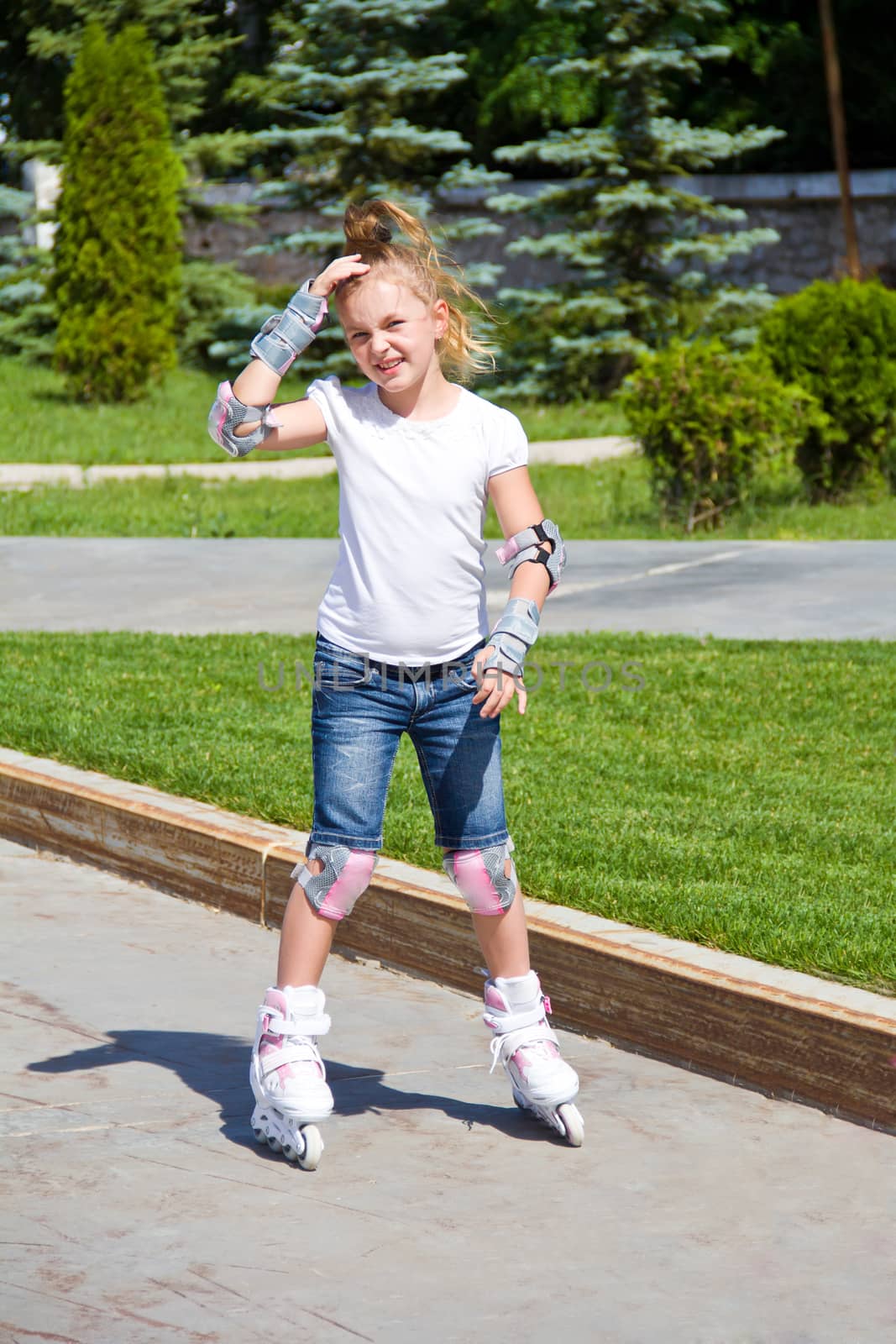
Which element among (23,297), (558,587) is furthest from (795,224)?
(558,587)

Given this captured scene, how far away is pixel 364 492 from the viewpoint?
3658 millimetres

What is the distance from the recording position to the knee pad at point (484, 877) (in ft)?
12.2

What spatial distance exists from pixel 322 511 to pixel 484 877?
10.9 metres

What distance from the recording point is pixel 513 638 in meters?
3.55

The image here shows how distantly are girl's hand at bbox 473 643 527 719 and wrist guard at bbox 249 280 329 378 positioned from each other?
0.70m

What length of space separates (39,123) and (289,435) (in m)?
27.1

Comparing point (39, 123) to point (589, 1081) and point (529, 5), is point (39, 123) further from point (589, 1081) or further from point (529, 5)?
point (589, 1081)

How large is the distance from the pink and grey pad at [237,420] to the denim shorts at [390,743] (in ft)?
1.37

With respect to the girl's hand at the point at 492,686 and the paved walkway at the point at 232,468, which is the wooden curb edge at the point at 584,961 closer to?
the girl's hand at the point at 492,686

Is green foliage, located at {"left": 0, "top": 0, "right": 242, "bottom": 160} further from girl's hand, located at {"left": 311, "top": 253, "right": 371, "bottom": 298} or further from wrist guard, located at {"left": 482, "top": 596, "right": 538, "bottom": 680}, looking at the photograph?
wrist guard, located at {"left": 482, "top": 596, "right": 538, "bottom": 680}

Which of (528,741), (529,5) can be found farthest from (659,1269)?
(529,5)

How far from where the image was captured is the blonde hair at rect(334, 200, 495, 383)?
12.0ft

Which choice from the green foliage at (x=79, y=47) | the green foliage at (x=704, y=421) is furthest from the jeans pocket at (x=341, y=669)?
the green foliage at (x=79, y=47)

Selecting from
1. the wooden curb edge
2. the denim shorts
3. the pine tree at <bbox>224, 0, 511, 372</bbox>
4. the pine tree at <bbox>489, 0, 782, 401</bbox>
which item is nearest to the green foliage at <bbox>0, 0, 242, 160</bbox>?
the pine tree at <bbox>224, 0, 511, 372</bbox>
